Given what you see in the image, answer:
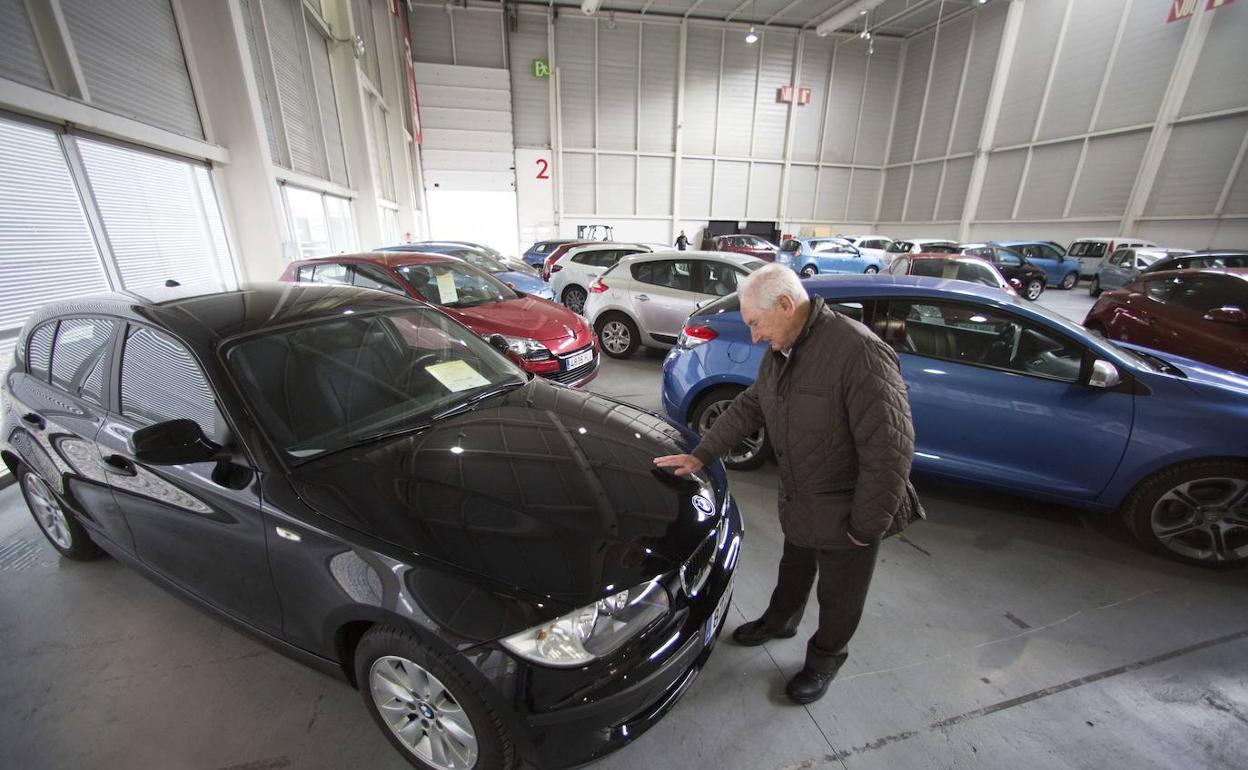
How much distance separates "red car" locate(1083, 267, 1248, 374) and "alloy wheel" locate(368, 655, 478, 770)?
6370 millimetres

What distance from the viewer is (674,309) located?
18.3ft

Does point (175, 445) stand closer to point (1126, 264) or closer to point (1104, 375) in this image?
point (1104, 375)

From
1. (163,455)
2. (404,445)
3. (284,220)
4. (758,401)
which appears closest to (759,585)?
(758,401)

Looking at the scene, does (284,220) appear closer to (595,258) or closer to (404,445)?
(595,258)

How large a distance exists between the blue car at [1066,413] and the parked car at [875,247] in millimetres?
12959

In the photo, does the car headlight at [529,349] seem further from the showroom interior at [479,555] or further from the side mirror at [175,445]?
the side mirror at [175,445]

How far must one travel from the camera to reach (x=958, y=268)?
729 centimetres

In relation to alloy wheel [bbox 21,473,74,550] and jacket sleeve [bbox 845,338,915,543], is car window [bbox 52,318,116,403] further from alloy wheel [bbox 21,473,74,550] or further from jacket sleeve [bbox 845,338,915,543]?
jacket sleeve [bbox 845,338,915,543]

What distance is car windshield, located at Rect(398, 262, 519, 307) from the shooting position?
4492 mm

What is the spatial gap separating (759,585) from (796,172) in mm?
21845

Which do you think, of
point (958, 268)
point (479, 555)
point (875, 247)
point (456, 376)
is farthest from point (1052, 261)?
point (479, 555)

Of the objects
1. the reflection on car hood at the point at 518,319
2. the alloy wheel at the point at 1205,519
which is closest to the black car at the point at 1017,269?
the alloy wheel at the point at 1205,519

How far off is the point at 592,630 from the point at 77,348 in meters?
2.44

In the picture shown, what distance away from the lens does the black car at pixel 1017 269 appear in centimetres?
1146
